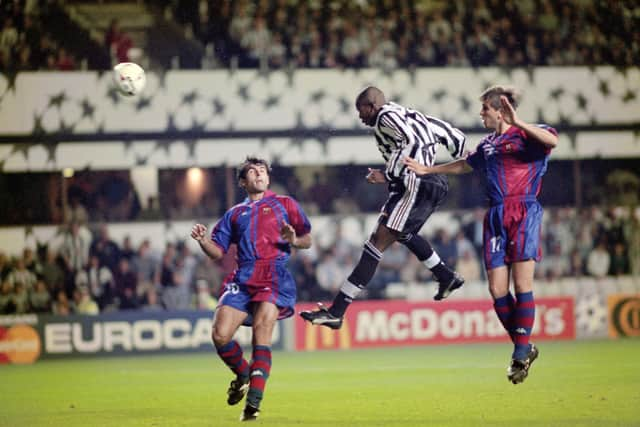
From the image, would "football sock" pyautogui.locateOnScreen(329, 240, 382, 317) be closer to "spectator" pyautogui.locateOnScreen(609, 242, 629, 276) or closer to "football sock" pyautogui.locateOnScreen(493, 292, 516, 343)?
"football sock" pyautogui.locateOnScreen(493, 292, 516, 343)

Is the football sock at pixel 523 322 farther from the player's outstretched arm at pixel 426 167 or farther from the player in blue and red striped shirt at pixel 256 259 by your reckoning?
the player in blue and red striped shirt at pixel 256 259

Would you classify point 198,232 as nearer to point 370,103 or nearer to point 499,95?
point 370,103

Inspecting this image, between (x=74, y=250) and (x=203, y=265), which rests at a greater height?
(x=74, y=250)

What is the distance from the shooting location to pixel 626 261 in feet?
68.2

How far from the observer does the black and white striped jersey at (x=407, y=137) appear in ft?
30.8

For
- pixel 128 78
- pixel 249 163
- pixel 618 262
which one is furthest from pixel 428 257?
pixel 618 262

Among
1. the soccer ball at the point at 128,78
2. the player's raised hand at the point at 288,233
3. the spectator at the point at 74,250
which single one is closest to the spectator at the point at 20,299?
the spectator at the point at 74,250

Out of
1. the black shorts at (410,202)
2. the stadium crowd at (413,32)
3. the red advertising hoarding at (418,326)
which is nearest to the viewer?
the black shorts at (410,202)

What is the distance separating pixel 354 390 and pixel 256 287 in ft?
9.99

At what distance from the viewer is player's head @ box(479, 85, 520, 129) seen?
29.4 feet

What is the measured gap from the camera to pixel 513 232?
9109 millimetres

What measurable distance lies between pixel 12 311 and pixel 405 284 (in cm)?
716

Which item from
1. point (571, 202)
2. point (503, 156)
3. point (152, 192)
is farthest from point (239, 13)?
point (503, 156)

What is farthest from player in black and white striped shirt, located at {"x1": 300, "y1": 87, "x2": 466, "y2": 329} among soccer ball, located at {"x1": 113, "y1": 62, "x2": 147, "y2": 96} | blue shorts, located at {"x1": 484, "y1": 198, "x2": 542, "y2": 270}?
soccer ball, located at {"x1": 113, "y1": 62, "x2": 147, "y2": 96}
